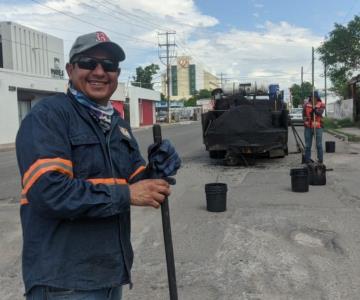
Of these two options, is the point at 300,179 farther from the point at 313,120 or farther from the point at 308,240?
the point at 313,120

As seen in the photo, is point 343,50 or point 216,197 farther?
point 343,50

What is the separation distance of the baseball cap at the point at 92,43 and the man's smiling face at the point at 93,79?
0.08 feet

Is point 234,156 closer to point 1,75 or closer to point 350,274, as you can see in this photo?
point 350,274

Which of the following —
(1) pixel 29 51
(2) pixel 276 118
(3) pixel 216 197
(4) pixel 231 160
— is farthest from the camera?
(1) pixel 29 51

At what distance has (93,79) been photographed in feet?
7.23

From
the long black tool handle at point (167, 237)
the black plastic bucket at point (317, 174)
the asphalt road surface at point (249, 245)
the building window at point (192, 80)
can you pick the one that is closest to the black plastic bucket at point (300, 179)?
the asphalt road surface at point (249, 245)

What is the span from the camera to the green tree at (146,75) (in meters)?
91.9

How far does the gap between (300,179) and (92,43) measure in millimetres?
7786

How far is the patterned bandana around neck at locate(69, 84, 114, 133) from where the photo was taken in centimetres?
216

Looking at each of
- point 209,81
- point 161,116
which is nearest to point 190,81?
point 209,81

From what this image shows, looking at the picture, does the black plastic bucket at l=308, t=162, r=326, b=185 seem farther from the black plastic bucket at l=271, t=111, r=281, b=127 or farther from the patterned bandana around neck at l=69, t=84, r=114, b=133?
the patterned bandana around neck at l=69, t=84, r=114, b=133

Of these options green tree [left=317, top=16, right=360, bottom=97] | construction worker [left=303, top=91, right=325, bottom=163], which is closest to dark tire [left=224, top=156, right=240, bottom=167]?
construction worker [left=303, top=91, right=325, bottom=163]

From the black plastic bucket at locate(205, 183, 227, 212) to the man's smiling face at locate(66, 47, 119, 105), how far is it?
571cm

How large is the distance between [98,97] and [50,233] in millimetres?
613
